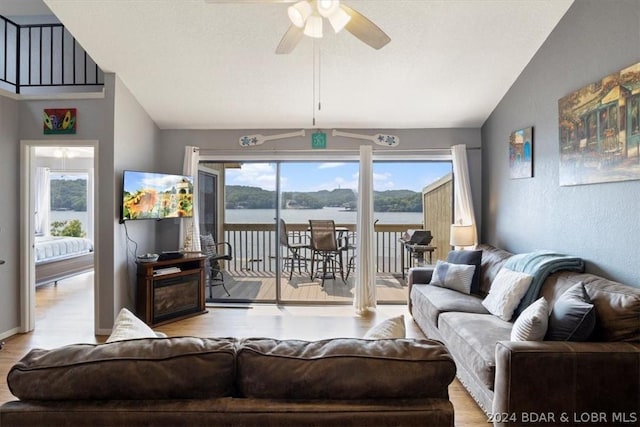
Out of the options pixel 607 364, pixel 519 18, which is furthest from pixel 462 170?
pixel 607 364

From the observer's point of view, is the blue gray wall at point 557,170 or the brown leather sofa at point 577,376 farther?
the blue gray wall at point 557,170

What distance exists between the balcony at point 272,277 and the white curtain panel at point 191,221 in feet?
1.87

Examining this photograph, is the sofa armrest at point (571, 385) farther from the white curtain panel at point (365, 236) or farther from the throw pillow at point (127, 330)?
the white curtain panel at point (365, 236)

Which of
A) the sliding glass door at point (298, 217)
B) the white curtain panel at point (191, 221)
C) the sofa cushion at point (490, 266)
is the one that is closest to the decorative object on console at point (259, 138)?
the sliding glass door at point (298, 217)

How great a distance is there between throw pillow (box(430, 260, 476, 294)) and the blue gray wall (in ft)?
2.25

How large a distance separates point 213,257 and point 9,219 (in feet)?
7.33

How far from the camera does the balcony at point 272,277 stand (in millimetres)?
4918

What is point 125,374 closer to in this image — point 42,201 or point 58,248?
point 58,248

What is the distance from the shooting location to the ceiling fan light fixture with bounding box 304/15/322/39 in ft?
6.72

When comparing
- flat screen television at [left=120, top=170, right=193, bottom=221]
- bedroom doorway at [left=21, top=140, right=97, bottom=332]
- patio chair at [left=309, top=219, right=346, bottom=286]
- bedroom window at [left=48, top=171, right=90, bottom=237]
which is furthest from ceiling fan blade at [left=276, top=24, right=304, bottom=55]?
bedroom window at [left=48, top=171, right=90, bottom=237]

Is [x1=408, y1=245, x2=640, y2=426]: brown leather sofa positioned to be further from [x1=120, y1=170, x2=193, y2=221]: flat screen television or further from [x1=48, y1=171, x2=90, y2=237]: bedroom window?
[x1=48, y1=171, x2=90, y2=237]: bedroom window

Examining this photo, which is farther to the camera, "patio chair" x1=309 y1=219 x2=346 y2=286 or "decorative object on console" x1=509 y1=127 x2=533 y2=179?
"patio chair" x1=309 y1=219 x2=346 y2=286

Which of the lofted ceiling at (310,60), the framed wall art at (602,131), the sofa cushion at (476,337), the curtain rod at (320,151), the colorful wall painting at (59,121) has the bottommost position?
the sofa cushion at (476,337)

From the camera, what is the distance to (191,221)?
4.58 m
